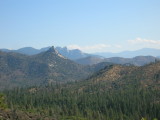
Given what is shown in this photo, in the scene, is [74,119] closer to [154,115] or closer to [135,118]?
[135,118]

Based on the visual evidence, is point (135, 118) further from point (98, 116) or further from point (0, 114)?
point (0, 114)

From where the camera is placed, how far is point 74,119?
183000mm

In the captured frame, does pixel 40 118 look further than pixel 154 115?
No

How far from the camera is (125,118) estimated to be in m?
197

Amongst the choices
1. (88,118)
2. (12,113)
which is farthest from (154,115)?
(12,113)

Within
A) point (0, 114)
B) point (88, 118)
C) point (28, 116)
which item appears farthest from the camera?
point (88, 118)

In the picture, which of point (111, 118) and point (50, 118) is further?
point (111, 118)

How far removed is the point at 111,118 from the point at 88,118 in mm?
16157

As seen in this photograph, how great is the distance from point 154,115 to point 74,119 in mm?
55404

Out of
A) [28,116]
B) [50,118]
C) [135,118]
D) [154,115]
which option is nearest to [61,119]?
[50,118]

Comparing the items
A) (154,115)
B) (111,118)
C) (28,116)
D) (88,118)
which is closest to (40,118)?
(28,116)

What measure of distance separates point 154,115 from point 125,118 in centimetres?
1993

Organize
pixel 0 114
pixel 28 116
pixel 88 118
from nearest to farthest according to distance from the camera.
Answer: pixel 0 114 < pixel 28 116 < pixel 88 118

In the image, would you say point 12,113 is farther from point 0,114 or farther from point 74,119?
point 74,119
